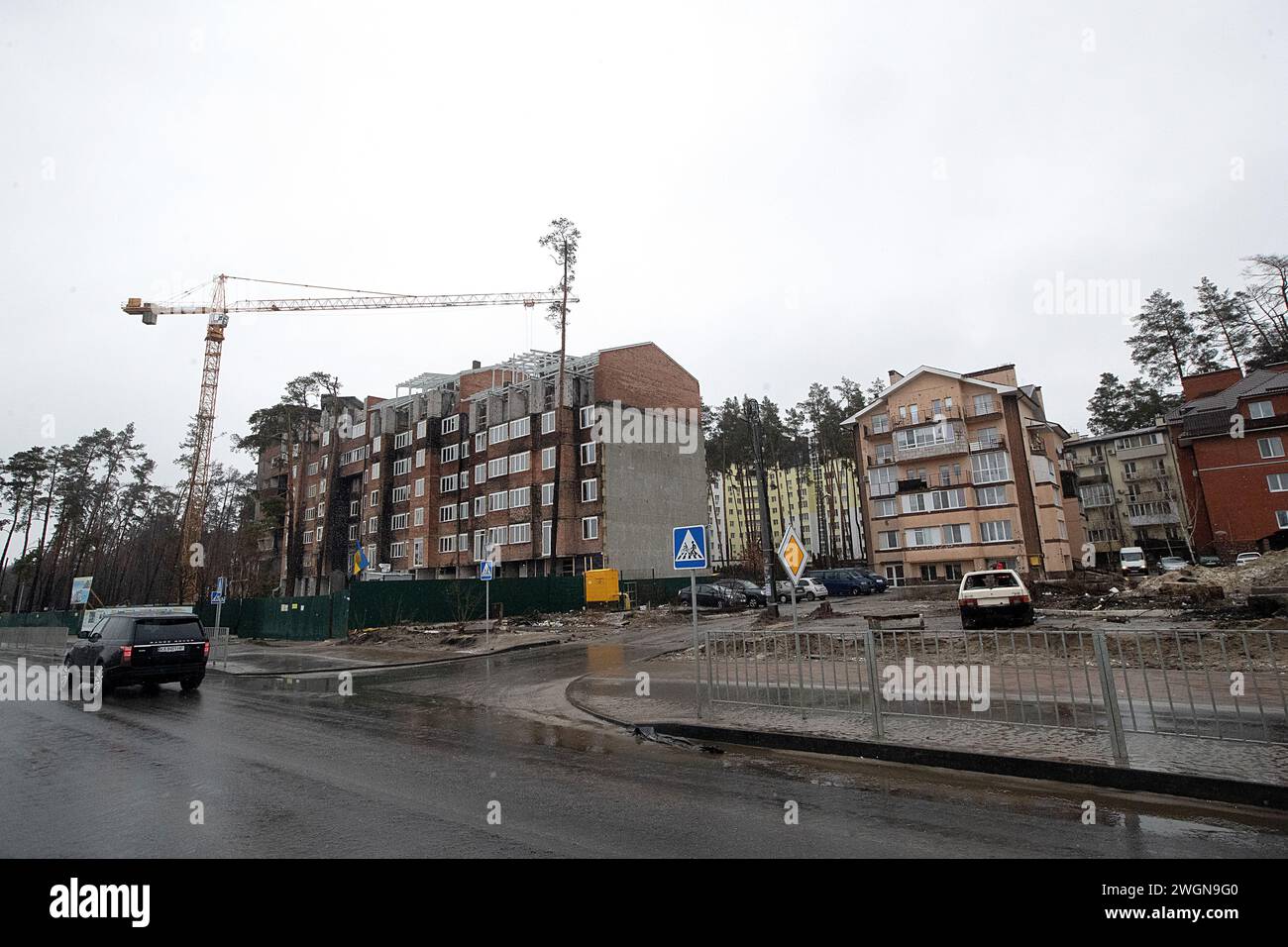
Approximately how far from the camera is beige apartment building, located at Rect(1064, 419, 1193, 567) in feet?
209

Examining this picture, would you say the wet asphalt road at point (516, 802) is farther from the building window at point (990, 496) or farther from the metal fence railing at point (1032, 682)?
the building window at point (990, 496)

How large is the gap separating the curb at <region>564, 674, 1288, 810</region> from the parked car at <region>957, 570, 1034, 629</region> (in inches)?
557

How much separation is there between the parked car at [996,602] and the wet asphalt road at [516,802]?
14560mm

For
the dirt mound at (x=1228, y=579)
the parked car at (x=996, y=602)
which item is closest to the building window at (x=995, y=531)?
the dirt mound at (x=1228, y=579)

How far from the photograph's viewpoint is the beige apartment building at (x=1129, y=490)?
209ft

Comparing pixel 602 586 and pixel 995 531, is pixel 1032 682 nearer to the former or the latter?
pixel 602 586

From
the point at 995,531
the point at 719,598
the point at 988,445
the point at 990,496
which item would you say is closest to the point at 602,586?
the point at 719,598

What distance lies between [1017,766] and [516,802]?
497 cm

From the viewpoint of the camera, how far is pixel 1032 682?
8703 millimetres

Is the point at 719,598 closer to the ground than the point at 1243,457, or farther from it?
closer to the ground

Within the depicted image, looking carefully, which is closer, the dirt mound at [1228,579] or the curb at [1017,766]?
the curb at [1017,766]

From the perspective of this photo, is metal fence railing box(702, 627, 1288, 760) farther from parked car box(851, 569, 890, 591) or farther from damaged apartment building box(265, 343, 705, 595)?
parked car box(851, 569, 890, 591)

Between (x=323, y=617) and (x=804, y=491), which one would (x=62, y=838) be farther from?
(x=804, y=491)

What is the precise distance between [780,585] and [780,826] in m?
41.1
